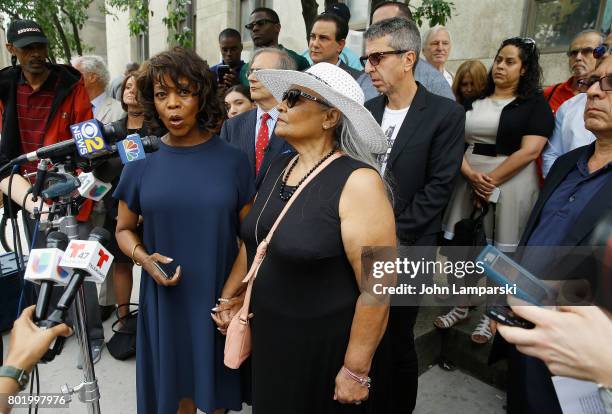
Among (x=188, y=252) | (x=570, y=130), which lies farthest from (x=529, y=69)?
(x=188, y=252)

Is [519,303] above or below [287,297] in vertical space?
above

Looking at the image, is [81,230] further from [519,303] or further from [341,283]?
[519,303]

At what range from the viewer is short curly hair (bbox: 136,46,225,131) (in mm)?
1976

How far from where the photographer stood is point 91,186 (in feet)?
5.04

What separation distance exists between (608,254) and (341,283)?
2.94ft

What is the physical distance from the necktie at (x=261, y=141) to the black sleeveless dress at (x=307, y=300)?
1.08 meters

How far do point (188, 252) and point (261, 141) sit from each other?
3.56 feet

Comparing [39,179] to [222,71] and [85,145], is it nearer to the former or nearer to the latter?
[85,145]

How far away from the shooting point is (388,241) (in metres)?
1.61

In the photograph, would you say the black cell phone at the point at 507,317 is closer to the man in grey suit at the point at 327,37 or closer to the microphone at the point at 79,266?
the microphone at the point at 79,266

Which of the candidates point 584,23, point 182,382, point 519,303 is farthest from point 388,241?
point 584,23

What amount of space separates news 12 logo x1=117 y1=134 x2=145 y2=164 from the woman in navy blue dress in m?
0.44

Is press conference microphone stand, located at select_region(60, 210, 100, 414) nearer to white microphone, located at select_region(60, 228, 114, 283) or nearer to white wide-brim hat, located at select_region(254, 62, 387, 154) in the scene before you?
white microphone, located at select_region(60, 228, 114, 283)

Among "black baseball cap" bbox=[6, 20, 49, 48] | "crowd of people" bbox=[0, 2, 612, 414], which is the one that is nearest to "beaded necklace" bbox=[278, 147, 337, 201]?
"crowd of people" bbox=[0, 2, 612, 414]
